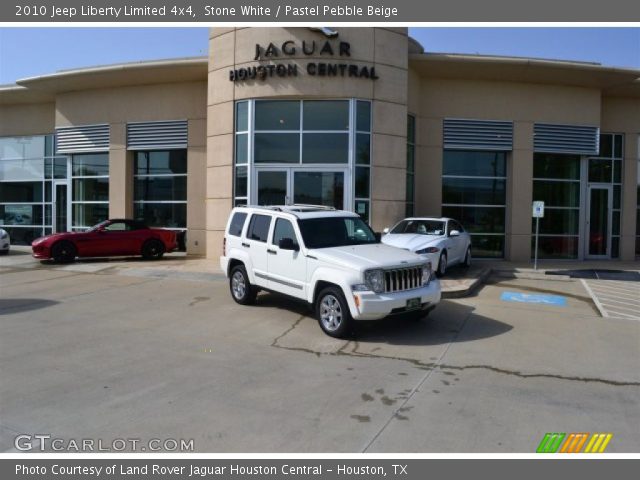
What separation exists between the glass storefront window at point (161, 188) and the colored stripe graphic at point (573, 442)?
54.5 feet

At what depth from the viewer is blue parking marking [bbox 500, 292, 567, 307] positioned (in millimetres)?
10516

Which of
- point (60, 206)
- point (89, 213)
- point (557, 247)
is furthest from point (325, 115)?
point (60, 206)

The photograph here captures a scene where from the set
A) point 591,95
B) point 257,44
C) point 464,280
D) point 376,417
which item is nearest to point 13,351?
point 376,417

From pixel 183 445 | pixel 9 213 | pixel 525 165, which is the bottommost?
pixel 183 445

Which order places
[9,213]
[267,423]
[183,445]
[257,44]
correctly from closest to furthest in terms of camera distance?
[183,445] → [267,423] → [257,44] → [9,213]

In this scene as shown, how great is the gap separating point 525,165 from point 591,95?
3.64m

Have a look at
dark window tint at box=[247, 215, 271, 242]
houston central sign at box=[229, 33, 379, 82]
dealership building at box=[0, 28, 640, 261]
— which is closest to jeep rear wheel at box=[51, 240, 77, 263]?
dealership building at box=[0, 28, 640, 261]

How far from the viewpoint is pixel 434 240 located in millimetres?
12398

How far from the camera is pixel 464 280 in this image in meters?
12.2

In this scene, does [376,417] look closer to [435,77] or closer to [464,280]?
[464,280]

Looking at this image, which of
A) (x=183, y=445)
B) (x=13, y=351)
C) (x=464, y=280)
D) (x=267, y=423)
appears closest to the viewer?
(x=183, y=445)

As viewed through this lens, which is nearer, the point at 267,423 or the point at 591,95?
the point at 267,423

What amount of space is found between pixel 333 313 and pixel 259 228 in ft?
8.88

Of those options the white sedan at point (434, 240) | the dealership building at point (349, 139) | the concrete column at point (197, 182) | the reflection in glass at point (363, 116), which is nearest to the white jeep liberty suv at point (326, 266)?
the white sedan at point (434, 240)
